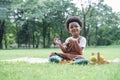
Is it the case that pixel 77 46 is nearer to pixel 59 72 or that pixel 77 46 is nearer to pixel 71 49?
pixel 71 49

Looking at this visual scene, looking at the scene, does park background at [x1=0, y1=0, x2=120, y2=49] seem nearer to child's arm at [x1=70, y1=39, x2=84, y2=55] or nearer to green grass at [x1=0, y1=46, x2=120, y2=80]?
child's arm at [x1=70, y1=39, x2=84, y2=55]

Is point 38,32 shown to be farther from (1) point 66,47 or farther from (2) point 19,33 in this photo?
(1) point 66,47

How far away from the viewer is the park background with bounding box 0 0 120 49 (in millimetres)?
40719

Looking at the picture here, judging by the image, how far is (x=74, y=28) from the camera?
284 inches

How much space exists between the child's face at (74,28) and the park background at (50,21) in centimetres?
3132

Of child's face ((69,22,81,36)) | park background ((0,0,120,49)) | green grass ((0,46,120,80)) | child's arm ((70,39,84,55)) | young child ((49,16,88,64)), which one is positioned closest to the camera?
green grass ((0,46,120,80))

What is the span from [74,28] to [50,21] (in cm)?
3712

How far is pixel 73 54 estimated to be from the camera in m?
6.91

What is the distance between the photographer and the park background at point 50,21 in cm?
4072

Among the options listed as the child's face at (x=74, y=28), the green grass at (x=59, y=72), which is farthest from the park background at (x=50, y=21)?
the green grass at (x=59, y=72)

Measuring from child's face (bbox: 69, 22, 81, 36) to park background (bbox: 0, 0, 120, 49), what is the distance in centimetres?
3132

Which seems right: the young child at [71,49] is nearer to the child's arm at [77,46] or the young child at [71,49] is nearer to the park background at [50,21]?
the child's arm at [77,46]

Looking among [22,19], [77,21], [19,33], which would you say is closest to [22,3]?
[22,19]

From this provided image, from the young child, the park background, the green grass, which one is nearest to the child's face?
the young child
